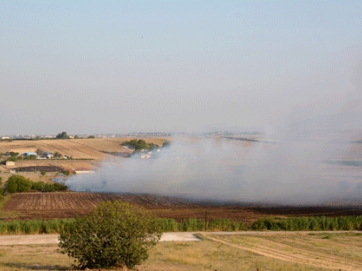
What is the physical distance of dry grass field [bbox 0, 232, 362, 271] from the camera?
73.2 feet

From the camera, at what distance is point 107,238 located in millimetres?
18703

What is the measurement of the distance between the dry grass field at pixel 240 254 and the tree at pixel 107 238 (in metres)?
1.91

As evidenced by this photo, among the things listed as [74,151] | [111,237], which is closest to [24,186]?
[74,151]

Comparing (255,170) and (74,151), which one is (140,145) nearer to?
(74,151)

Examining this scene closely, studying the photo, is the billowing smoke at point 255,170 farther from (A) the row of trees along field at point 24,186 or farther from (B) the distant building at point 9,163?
(B) the distant building at point 9,163

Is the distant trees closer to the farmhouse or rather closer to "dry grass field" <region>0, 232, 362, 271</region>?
the farmhouse

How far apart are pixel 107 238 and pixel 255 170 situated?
234 ft

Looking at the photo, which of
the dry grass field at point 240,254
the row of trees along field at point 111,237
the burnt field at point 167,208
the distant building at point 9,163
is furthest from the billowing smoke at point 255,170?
the row of trees along field at point 111,237

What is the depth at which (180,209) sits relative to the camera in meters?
55.9

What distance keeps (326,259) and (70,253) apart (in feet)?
45.4

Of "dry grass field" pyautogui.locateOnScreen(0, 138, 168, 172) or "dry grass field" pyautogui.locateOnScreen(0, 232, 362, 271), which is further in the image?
"dry grass field" pyautogui.locateOnScreen(0, 138, 168, 172)

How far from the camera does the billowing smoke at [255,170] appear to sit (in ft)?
239

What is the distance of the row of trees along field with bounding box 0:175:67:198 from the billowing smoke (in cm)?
634

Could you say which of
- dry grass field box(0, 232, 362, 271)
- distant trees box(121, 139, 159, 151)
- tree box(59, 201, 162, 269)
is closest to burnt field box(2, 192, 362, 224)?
dry grass field box(0, 232, 362, 271)
